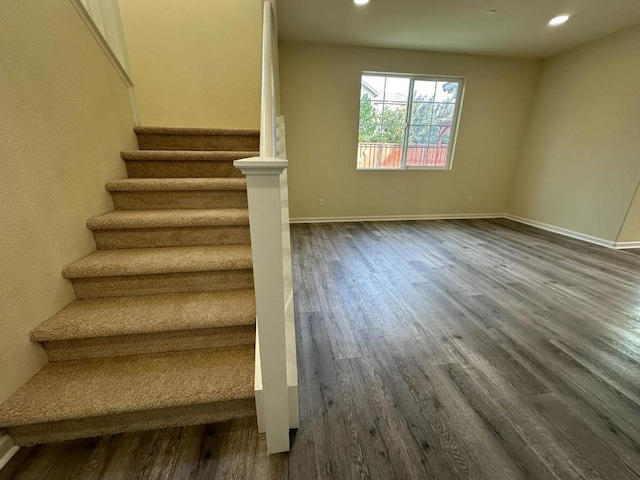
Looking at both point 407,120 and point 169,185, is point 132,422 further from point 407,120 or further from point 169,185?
point 407,120

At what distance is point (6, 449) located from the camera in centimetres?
99

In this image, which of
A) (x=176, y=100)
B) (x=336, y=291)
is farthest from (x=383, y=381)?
(x=176, y=100)

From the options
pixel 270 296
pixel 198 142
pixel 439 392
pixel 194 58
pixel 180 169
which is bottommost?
pixel 439 392

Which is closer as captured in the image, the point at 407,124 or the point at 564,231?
the point at 564,231

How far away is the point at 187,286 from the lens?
4.73ft

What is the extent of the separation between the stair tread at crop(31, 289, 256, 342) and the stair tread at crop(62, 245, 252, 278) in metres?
0.15

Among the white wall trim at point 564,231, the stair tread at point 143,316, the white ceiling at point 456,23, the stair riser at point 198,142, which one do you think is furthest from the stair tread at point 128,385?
the white wall trim at point 564,231

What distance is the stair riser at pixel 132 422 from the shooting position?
101cm

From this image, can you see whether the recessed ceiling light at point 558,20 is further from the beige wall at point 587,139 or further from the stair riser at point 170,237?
the stair riser at point 170,237

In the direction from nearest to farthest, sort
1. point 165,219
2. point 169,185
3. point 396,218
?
1. point 165,219
2. point 169,185
3. point 396,218

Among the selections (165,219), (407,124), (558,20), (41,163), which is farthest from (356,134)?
(41,163)

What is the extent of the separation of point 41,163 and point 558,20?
494 centimetres

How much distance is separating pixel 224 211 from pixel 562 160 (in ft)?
16.5

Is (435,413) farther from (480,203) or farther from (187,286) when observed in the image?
(480,203)
